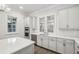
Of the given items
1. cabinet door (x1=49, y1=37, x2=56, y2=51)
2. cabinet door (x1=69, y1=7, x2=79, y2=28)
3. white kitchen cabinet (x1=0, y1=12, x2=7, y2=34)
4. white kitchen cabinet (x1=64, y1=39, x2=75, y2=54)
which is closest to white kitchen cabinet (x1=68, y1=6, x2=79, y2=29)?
cabinet door (x1=69, y1=7, x2=79, y2=28)

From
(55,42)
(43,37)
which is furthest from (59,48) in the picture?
(43,37)

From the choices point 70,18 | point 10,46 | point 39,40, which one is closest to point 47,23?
point 39,40

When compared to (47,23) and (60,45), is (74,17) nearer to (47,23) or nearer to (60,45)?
(60,45)

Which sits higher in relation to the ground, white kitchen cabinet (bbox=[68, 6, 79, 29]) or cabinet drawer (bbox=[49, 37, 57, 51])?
white kitchen cabinet (bbox=[68, 6, 79, 29])

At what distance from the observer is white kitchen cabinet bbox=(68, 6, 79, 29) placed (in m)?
1.99

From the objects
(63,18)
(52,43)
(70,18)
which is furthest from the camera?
(52,43)

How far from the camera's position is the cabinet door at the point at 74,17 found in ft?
6.54

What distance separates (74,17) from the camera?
206 centimetres

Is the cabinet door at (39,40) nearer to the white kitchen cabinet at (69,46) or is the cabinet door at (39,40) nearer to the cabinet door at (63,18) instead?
the cabinet door at (63,18)

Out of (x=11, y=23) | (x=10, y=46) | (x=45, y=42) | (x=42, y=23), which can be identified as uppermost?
(x=42, y=23)

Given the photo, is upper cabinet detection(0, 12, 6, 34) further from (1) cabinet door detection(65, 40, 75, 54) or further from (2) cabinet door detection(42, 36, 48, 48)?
(1) cabinet door detection(65, 40, 75, 54)

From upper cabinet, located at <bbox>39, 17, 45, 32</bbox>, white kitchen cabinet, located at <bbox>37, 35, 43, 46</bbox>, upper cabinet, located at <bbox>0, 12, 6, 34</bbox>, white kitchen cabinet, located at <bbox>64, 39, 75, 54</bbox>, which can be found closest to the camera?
upper cabinet, located at <bbox>0, 12, 6, 34</bbox>
